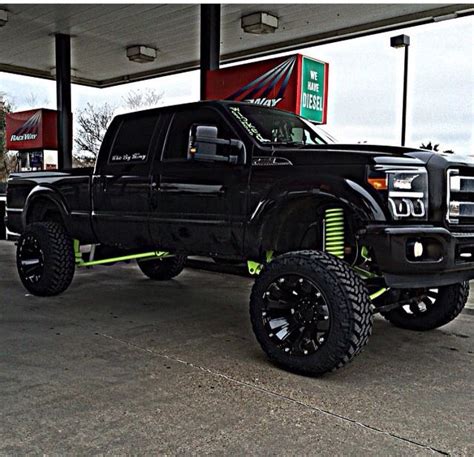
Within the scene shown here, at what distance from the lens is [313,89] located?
9.33 meters

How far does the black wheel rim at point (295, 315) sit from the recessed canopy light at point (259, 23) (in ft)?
28.3

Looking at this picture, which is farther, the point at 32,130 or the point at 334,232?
the point at 32,130

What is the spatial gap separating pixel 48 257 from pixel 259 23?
7.37m

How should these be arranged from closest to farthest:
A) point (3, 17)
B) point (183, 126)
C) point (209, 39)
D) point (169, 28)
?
point (183, 126) < point (209, 39) < point (3, 17) < point (169, 28)

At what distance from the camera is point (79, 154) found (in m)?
24.8

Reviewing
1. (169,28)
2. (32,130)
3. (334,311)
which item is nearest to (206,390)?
(334,311)

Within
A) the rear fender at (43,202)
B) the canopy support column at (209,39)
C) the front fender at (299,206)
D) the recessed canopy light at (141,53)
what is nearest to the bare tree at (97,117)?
the recessed canopy light at (141,53)

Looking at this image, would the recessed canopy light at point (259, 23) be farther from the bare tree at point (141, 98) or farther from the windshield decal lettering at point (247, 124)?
the bare tree at point (141, 98)

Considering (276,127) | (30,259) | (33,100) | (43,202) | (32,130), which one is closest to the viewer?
(276,127)

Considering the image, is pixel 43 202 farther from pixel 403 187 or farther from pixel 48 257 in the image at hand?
pixel 403 187

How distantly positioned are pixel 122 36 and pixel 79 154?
483 inches

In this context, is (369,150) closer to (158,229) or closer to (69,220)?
(158,229)

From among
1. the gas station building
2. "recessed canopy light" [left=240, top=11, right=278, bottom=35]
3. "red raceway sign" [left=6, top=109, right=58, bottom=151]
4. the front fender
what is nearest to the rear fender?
the front fender

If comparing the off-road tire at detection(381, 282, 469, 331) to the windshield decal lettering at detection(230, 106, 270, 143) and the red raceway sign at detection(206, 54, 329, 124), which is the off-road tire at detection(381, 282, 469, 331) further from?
the red raceway sign at detection(206, 54, 329, 124)
